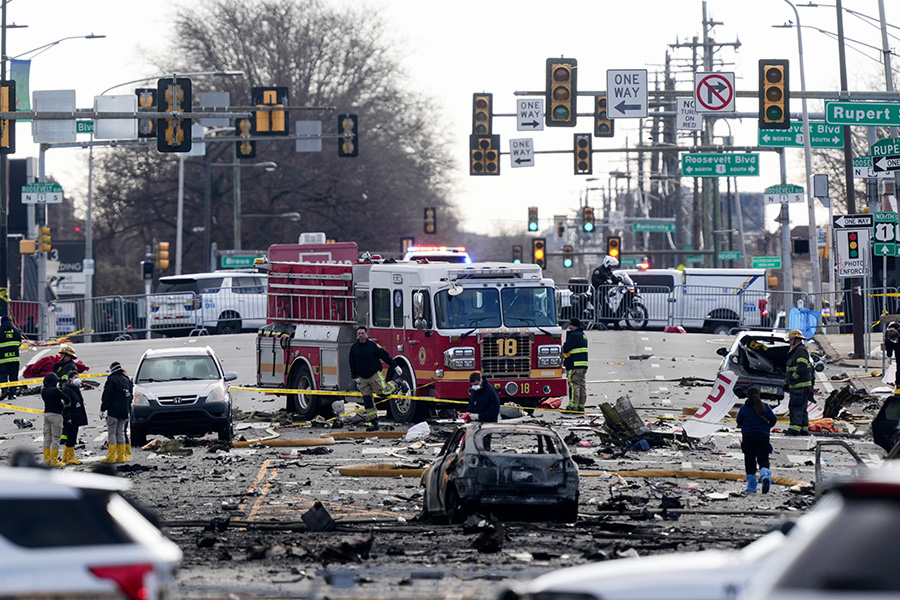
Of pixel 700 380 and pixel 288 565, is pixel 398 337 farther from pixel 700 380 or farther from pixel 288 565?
pixel 288 565

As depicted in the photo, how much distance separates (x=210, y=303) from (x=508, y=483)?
1395 inches

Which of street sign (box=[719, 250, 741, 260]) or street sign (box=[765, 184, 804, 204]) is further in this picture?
street sign (box=[719, 250, 741, 260])

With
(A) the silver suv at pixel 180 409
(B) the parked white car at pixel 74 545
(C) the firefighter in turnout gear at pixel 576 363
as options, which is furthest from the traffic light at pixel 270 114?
(B) the parked white car at pixel 74 545

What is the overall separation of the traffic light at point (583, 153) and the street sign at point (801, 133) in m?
4.63

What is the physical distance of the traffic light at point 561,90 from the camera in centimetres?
2872

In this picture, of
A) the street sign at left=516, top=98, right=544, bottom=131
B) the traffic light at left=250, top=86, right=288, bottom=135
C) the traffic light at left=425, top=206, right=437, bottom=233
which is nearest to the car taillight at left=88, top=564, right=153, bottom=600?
the traffic light at left=250, top=86, right=288, bottom=135

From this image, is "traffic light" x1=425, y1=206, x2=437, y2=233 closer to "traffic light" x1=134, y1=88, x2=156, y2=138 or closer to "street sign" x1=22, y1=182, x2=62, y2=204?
"street sign" x1=22, y1=182, x2=62, y2=204

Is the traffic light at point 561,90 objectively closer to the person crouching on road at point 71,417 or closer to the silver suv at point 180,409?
the silver suv at point 180,409

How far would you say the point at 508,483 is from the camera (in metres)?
14.3

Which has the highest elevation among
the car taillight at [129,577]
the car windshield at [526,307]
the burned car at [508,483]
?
the car windshield at [526,307]

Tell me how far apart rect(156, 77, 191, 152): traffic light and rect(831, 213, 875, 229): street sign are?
13550 millimetres

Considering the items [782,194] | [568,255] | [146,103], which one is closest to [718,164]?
[782,194]

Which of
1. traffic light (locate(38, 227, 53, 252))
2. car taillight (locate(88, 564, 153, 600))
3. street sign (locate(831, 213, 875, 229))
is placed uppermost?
traffic light (locate(38, 227, 53, 252))

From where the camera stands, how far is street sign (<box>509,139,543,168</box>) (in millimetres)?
39737
